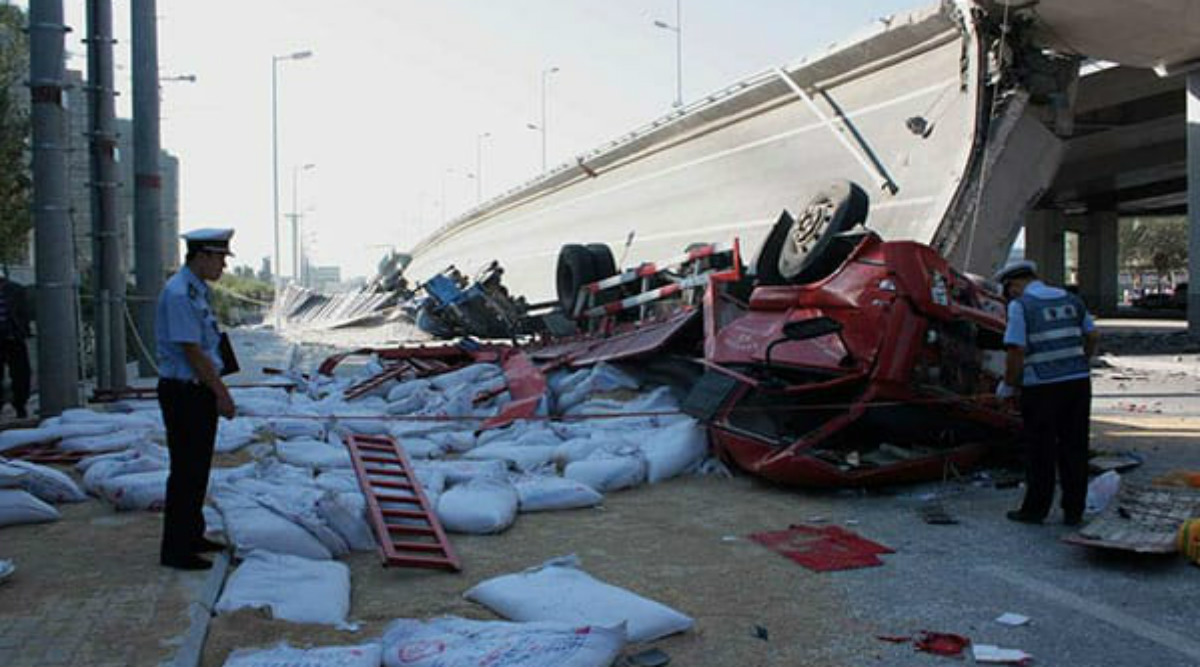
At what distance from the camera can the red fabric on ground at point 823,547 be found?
4.54 metres

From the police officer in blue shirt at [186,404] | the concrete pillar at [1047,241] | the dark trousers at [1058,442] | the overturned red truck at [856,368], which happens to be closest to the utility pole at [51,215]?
the police officer in blue shirt at [186,404]

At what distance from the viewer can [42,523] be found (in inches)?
195

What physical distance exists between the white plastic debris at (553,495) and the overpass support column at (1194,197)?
16.0 meters

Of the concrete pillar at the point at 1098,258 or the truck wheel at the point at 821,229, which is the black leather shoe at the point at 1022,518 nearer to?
the truck wheel at the point at 821,229

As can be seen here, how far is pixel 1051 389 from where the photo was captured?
16.8ft

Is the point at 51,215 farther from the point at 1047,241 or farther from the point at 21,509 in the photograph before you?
the point at 1047,241

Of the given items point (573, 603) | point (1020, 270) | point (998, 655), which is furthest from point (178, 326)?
point (1020, 270)

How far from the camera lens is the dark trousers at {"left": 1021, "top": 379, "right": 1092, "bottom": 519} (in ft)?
16.5

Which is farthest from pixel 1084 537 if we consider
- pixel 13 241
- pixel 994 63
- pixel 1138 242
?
pixel 1138 242

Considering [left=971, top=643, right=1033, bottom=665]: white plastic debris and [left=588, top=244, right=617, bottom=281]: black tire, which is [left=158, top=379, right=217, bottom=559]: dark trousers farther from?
[left=588, top=244, right=617, bottom=281]: black tire

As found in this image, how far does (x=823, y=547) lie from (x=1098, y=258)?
43.4m

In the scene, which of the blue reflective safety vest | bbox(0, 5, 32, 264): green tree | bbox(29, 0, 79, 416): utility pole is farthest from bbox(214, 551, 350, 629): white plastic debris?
bbox(0, 5, 32, 264): green tree

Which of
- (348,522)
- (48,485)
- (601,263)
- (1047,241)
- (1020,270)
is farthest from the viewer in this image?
(1047,241)

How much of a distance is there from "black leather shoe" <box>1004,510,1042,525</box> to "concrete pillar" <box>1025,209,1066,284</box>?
3733cm
